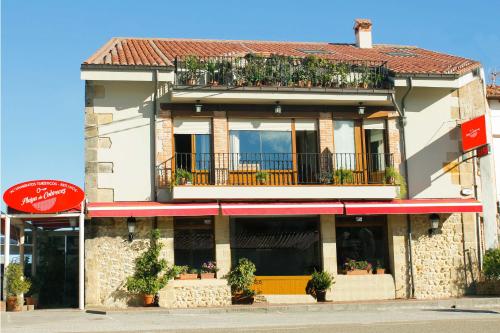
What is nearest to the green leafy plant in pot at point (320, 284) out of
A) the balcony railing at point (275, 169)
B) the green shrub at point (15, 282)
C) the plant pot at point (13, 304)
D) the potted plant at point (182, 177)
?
the balcony railing at point (275, 169)

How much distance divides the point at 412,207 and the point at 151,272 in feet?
25.6

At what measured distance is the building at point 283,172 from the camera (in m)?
20.7

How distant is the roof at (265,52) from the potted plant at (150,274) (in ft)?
17.3

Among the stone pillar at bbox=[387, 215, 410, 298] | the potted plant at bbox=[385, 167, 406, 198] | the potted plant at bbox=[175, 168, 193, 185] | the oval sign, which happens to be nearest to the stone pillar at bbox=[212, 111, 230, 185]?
the potted plant at bbox=[175, 168, 193, 185]

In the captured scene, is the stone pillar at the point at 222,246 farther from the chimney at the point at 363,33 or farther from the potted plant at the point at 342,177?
the chimney at the point at 363,33

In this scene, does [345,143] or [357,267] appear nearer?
[357,267]

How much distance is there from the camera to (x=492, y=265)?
21.7m

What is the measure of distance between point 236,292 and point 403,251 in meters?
5.32

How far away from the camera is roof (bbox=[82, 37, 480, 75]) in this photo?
21875mm

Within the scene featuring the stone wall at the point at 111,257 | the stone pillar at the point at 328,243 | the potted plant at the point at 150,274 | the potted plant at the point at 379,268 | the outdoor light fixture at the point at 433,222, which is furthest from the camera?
the outdoor light fixture at the point at 433,222

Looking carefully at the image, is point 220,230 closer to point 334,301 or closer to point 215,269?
point 215,269

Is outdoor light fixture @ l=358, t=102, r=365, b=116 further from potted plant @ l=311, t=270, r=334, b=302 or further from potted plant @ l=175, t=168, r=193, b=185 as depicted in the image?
potted plant @ l=175, t=168, r=193, b=185

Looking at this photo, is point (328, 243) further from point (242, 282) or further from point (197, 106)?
point (197, 106)

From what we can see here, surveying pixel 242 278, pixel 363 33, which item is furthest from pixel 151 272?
pixel 363 33
